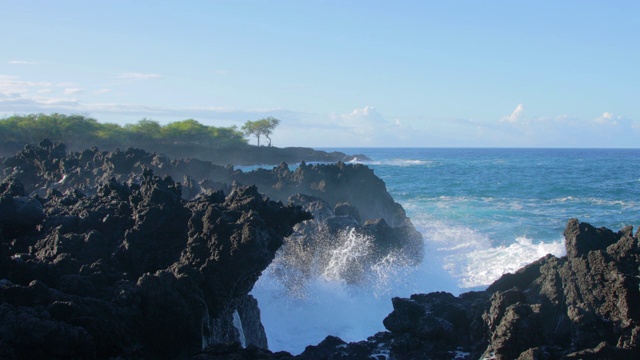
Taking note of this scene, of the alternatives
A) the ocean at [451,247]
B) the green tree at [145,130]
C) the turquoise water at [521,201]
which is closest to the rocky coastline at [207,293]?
the ocean at [451,247]

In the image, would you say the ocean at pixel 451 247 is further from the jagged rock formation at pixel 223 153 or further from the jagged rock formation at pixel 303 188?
the jagged rock formation at pixel 223 153

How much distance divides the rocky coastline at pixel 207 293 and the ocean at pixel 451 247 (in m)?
3.48

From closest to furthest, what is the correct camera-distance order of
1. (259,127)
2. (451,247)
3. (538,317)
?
1. (538,317)
2. (451,247)
3. (259,127)

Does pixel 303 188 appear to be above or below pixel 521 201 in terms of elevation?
above

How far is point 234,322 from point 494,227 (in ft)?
71.3

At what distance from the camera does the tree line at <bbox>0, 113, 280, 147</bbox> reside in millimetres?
59344

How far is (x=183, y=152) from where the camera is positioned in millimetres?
70625

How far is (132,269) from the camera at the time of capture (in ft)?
30.5

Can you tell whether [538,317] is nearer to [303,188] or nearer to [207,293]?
[207,293]

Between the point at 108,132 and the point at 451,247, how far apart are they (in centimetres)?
5057

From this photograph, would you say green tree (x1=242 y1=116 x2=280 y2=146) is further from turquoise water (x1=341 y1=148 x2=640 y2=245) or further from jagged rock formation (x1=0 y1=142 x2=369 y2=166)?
turquoise water (x1=341 y1=148 x2=640 y2=245)

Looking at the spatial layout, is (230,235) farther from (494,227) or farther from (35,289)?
(494,227)

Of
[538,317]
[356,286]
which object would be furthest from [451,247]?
[538,317]

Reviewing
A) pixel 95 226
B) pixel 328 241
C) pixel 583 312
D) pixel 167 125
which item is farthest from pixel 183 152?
pixel 583 312
